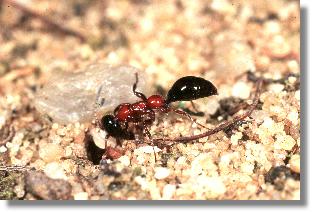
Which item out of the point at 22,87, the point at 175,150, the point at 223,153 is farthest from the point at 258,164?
the point at 22,87

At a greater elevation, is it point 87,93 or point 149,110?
point 87,93

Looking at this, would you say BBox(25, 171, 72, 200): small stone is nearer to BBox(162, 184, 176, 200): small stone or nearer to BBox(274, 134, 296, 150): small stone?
BBox(162, 184, 176, 200): small stone

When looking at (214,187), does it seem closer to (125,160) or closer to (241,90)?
(125,160)

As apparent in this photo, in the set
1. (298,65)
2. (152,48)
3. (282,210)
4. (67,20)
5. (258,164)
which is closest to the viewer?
(282,210)

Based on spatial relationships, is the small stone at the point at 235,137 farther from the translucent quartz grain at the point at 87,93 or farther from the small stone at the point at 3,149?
the small stone at the point at 3,149

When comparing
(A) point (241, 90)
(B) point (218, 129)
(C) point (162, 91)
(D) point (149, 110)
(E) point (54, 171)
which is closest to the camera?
(E) point (54, 171)

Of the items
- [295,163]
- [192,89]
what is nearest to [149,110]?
[192,89]

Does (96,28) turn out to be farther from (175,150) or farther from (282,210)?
(282,210)
